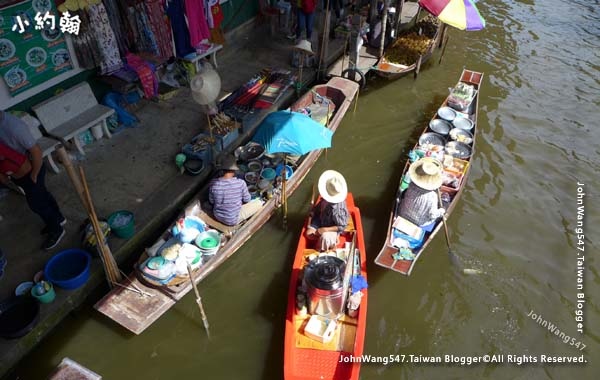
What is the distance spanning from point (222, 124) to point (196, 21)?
3.14 meters

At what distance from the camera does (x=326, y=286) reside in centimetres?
607

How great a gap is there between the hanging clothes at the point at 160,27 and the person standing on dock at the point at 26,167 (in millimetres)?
4524

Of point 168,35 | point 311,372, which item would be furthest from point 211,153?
point 311,372

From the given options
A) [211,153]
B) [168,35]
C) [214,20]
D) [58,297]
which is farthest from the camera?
[214,20]

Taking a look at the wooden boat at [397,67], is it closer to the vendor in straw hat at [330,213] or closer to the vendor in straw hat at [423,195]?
the vendor in straw hat at [423,195]

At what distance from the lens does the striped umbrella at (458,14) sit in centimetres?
1172

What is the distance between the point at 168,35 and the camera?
34.3 ft

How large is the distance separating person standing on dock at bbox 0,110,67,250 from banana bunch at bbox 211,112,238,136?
3.76 metres

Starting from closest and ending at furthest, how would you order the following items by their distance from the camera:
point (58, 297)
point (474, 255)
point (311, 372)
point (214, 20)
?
point (311, 372)
point (58, 297)
point (474, 255)
point (214, 20)

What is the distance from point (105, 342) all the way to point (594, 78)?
1683cm

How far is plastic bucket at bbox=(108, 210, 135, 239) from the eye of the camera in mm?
7383

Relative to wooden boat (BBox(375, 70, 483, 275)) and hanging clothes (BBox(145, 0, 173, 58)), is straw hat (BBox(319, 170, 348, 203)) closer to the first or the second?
wooden boat (BBox(375, 70, 483, 275))

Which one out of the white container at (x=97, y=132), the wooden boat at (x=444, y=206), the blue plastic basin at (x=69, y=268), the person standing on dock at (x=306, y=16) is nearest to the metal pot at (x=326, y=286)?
the wooden boat at (x=444, y=206)

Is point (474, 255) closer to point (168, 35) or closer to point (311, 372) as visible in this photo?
point (311, 372)
